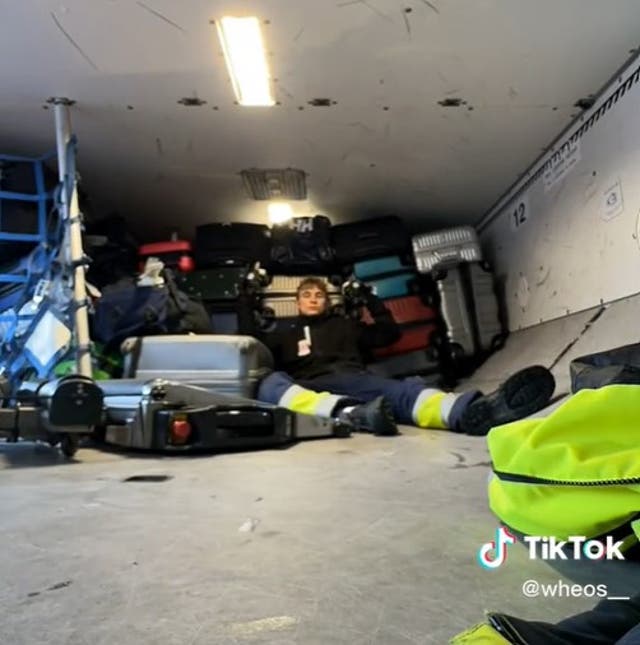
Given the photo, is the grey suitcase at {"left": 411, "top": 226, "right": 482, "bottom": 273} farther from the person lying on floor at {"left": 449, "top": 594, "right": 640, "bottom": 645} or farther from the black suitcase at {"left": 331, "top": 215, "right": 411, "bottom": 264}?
the person lying on floor at {"left": 449, "top": 594, "right": 640, "bottom": 645}

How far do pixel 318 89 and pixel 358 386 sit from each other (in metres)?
1.50

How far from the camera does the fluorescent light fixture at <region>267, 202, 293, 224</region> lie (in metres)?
4.42

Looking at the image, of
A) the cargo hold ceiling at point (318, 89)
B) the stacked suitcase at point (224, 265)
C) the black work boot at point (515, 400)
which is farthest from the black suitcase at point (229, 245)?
the black work boot at point (515, 400)

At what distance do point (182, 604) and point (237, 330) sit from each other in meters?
3.48

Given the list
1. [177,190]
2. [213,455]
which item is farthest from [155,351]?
[177,190]

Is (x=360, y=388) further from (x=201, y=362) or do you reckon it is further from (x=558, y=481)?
(x=558, y=481)

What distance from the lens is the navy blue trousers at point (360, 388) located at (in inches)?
112

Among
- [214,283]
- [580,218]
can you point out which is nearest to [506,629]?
[580,218]

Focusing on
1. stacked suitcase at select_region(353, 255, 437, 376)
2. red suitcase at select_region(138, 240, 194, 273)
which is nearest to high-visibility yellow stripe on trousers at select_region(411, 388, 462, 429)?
stacked suitcase at select_region(353, 255, 437, 376)

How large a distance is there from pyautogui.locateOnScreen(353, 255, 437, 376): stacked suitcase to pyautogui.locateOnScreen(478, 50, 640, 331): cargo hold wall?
628mm

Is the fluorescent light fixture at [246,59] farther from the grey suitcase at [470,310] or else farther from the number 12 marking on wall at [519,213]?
the grey suitcase at [470,310]

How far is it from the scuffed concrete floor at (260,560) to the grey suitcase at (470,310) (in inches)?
110

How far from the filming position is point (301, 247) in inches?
177

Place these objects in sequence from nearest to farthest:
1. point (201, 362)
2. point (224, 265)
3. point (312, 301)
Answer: point (201, 362)
point (312, 301)
point (224, 265)
